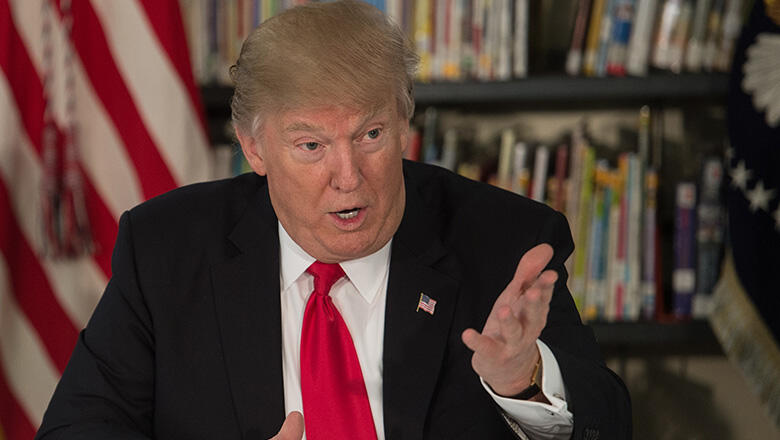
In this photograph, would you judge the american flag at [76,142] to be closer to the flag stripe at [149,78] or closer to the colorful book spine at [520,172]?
the flag stripe at [149,78]

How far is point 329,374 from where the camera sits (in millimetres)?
1398

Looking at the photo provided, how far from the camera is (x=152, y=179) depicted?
92.0 inches

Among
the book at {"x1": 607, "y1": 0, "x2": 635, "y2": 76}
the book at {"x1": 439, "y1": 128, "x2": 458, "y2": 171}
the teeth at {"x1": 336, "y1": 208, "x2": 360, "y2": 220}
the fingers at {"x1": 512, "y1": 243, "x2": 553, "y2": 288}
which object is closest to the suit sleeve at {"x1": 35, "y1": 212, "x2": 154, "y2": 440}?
the teeth at {"x1": 336, "y1": 208, "x2": 360, "y2": 220}

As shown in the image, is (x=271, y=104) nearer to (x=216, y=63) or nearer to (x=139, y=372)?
(x=139, y=372)

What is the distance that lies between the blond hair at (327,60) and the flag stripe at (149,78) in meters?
1.03

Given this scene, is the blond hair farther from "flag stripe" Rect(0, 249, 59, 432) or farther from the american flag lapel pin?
"flag stripe" Rect(0, 249, 59, 432)

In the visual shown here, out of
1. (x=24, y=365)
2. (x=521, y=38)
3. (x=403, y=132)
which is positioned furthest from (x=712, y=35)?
(x=24, y=365)

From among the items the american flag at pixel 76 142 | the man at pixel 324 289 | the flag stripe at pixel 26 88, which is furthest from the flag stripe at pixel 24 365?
the man at pixel 324 289

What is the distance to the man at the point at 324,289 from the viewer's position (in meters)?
1.29

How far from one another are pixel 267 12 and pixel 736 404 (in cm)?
170

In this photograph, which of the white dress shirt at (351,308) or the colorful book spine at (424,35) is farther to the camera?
the colorful book spine at (424,35)

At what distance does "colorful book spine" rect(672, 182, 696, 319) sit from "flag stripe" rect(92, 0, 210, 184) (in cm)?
128

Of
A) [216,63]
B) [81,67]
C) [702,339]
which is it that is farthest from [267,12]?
[702,339]

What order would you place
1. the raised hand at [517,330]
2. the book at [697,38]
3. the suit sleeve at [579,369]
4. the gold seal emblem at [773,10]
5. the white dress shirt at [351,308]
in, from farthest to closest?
the book at [697,38], the gold seal emblem at [773,10], the white dress shirt at [351,308], the suit sleeve at [579,369], the raised hand at [517,330]
